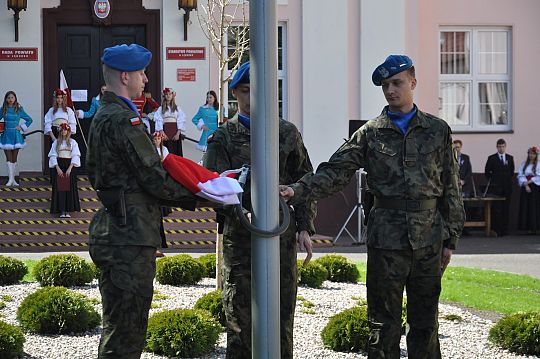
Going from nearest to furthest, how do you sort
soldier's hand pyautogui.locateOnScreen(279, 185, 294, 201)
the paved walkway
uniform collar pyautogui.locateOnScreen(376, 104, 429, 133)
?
soldier's hand pyautogui.locateOnScreen(279, 185, 294, 201), uniform collar pyautogui.locateOnScreen(376, 104, 429, 133), the paved walkway

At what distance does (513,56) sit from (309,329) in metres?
17.1

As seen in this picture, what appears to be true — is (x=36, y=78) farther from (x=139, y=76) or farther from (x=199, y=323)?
(x=139, y=76)

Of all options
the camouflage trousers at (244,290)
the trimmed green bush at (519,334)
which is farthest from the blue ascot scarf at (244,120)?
the trimmed green bush at (519,334)

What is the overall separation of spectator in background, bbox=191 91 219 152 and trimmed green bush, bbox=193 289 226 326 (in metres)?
12.9

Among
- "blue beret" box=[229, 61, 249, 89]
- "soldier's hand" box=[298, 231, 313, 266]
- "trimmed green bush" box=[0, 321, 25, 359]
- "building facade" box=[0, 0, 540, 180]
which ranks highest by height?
"building facade" box=[0, 0, 540, 180]

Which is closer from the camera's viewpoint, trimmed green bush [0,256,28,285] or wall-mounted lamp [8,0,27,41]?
trimmed green bush [0,256,28,285]

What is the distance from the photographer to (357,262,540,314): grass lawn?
12.0 meters

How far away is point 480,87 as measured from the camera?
25922mm

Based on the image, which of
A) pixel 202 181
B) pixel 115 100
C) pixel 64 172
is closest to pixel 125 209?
pixel 202 181

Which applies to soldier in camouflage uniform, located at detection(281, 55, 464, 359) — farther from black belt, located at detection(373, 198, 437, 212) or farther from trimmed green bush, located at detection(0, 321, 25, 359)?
trimmed green bush, located at detection(0, 321, 25, 359)

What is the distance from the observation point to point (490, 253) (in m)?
20.0

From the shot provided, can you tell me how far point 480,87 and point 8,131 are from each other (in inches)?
433

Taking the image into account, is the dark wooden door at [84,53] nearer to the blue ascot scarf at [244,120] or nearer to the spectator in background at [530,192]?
the spectator in background at [530,192]

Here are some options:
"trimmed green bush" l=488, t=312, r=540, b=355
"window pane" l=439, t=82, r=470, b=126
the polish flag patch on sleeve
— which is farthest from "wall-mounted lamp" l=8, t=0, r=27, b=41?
the polish flag patch on sleeve
